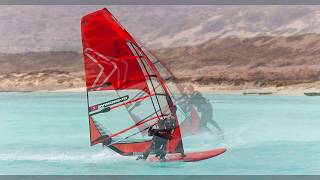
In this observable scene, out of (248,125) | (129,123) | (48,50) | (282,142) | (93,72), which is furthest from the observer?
(48,50)

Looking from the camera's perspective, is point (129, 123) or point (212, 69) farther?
point (212, 69)

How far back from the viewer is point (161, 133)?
5375 millimetres

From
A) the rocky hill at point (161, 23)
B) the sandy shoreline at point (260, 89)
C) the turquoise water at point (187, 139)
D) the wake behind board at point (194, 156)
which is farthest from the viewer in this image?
the sandy shoreline at point (260, 89)

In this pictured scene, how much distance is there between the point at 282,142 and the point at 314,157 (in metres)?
0.76

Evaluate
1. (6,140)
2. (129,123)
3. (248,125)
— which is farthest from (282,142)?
(6,140)

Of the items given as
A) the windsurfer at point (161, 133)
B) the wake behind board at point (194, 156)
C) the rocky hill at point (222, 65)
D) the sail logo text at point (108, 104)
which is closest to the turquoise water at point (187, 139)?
the wake behind board at point (194, 156)

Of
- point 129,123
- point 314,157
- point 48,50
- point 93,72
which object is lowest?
point 314,157

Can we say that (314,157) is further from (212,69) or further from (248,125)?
(212,69)

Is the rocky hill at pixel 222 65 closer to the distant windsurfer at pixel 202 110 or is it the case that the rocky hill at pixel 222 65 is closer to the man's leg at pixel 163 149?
the distant windsurfer at pixel 202 110

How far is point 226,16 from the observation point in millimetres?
8094

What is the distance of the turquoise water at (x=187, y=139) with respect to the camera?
5746mm

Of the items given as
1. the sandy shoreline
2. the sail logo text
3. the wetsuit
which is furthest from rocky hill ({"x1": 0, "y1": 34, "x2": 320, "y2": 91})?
the sail logo text

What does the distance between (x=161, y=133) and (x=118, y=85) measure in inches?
23.9

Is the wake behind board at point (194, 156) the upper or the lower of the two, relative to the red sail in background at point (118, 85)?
lower
